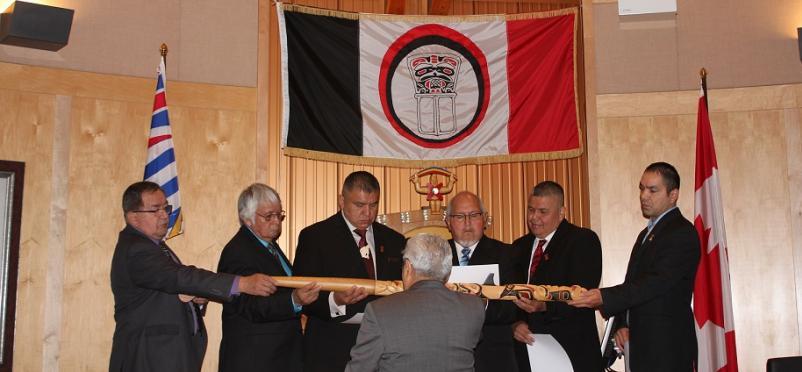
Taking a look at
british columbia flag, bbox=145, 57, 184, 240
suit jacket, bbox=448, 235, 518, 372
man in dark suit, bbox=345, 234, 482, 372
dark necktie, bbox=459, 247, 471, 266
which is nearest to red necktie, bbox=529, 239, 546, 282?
suit jacket, bbox=448, 235, 518, 372

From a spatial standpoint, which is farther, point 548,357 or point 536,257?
point 536,257

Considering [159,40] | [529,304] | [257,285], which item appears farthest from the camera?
[159,40]

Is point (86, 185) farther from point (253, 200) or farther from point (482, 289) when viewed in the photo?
point (482, 289)

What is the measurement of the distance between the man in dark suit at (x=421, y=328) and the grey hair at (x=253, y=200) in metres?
1.50

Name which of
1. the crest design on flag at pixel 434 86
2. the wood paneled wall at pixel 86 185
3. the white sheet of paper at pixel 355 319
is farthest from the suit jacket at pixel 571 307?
the wood paneled wall at pixel 86 185

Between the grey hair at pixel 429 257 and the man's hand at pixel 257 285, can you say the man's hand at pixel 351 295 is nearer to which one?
the man's hand at pixel 257 285

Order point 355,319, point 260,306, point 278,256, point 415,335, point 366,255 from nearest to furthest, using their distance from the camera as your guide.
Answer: point 415,335 → point 260,306 → point 355,319 → point 278,256 → point 366,255

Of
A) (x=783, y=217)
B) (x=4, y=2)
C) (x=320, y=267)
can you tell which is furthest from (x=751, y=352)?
(x=4, y=2)

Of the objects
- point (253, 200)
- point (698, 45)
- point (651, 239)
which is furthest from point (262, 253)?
point (698, 45)

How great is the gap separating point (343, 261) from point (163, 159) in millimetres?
2012

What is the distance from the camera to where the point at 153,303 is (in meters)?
4.13

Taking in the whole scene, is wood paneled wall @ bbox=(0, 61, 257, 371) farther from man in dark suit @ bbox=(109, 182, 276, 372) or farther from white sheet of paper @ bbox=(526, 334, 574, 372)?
white sheet of paper @ bbox=(526, 334, 574, 372)

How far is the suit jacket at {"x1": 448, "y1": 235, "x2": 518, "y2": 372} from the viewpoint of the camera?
4508 millimetres

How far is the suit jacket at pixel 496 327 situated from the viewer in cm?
451
